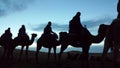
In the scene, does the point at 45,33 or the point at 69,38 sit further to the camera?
the point at 45,33

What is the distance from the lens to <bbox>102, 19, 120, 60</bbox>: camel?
57.8ft

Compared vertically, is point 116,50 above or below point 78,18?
below

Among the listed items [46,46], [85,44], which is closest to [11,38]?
[46,46]

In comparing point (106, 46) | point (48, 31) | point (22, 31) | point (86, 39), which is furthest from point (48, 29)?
point (106, 46)

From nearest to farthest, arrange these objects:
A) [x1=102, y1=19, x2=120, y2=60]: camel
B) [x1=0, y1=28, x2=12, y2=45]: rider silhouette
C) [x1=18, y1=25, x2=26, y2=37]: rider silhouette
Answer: [x1=102, y1=19, x2=120, y2=60]: camel → [x1=18, y1=25, x2=26, y2=37]: rider silhouette → [x1=0, y1=28, x2=12, y2=45]: rider silhouette

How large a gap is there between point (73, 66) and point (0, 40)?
415 inches

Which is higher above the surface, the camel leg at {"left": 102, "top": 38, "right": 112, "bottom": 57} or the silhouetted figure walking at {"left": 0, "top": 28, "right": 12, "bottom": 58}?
the silhouetted figure walking at {"left": 0, "top": 28, "right": 12, "bottom": 58}

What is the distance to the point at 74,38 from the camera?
25.3 meters

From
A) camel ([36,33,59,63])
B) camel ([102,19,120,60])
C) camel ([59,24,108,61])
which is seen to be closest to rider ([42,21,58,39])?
camel ([36,33,59,63])

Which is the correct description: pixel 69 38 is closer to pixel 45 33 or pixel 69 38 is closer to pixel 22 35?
pixel 45 33

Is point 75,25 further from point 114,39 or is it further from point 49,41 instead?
point 114,39

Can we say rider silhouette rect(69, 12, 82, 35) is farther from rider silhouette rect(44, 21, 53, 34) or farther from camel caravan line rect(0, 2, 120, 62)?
rider silhouette rect(44, 21, 53, 34)

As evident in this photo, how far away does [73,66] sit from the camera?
81.8 feet

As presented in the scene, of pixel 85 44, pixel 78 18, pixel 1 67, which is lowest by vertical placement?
pixel 1 67
